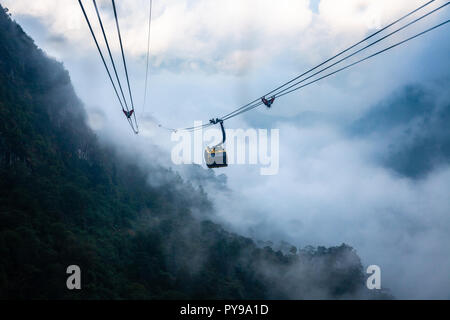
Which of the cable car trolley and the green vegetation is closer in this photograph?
the cable car trolley

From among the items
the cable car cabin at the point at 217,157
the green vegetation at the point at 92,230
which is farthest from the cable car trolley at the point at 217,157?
the green vegetation at the point at 92,230

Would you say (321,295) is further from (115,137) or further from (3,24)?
(3,24)

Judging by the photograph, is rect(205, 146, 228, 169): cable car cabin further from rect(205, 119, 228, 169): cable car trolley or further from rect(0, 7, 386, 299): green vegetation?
rect(0, 7, 386, 299): green vegetation

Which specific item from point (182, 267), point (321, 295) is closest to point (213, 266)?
point (182, 267)

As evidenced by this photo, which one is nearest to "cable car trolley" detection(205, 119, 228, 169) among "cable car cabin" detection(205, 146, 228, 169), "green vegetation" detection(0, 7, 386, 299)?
"cable car cabin" detection(205, 146, 228, 169)

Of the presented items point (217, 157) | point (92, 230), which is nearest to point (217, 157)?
point (217, 157)

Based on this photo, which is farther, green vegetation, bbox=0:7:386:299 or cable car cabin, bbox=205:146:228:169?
green vegetation, bbox=0:7:386:299
